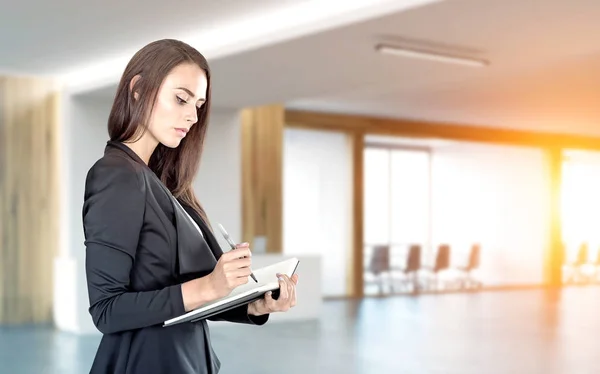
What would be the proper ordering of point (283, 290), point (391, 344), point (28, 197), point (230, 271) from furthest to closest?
point (28, 197) < point (391, 344) < point (283, 290) < point (230, 271)

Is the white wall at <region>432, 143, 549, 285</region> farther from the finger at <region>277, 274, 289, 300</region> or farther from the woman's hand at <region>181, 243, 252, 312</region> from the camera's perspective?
the woman's hand at <region>181, 243, 252, 312</region>

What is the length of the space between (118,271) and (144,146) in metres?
0.26

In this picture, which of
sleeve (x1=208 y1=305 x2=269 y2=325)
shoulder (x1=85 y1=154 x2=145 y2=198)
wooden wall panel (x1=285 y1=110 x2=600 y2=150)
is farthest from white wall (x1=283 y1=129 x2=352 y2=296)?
shoulder (x1=85 y1=154 x2=145 y2=198)

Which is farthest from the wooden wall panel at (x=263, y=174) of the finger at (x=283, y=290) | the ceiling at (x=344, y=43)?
the finger at (x=283, y=290)

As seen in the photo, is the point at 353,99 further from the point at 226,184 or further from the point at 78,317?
the point at 78,317

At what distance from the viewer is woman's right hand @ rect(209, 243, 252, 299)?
1.25m

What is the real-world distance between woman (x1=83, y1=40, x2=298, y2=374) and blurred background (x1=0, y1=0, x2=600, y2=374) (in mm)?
4416

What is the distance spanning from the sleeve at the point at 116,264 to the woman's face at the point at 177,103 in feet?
0.44

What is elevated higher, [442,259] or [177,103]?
[177,103]

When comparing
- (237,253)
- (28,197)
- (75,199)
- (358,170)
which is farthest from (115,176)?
(358,170)

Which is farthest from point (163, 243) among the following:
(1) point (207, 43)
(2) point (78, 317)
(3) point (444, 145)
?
(3) point (444, 145)

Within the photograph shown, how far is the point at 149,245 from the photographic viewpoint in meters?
1.34

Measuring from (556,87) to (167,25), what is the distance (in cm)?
613

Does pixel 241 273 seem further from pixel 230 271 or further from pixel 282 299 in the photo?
pixel 282 299
